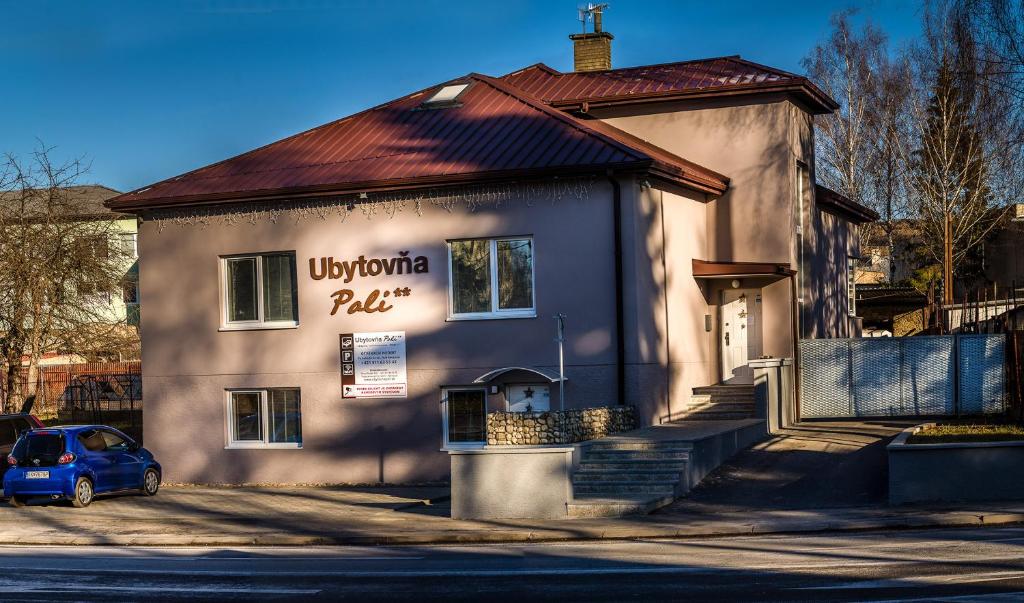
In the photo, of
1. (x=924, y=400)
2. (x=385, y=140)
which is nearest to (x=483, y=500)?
(x=385, y=140)

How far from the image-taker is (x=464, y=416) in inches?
959

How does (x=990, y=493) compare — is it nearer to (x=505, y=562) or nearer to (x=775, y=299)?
(x=505, y=562)

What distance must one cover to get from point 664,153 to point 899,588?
17.9 meters

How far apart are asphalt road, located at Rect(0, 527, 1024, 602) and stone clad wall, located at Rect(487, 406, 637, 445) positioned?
5356 millimetres

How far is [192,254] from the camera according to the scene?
1041 inches

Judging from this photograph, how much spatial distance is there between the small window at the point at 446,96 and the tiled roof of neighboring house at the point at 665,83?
2.26 meters

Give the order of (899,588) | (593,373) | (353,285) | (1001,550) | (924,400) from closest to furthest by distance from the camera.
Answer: (899,588)
(1001,550)
(593,373)
(353,285)
(924,400)

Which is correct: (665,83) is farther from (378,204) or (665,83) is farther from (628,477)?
(628,477)

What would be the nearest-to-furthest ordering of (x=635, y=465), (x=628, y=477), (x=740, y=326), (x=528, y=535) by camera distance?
(x=528, y=535)
(x=628, y=477)
(x=635, y=465)
(x=740, y=326)

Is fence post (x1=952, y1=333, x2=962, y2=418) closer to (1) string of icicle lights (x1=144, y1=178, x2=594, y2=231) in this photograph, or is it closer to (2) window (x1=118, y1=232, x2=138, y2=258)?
(1) string of icicle lights (x1=144, y1=178, x2=594, y2=231)

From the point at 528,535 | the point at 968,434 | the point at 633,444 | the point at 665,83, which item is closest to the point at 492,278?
the point at 633,444

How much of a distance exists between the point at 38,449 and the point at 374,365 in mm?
6437

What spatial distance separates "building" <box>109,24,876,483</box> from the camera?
23453mm

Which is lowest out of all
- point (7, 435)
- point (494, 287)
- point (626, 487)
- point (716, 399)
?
point (626, 487)
